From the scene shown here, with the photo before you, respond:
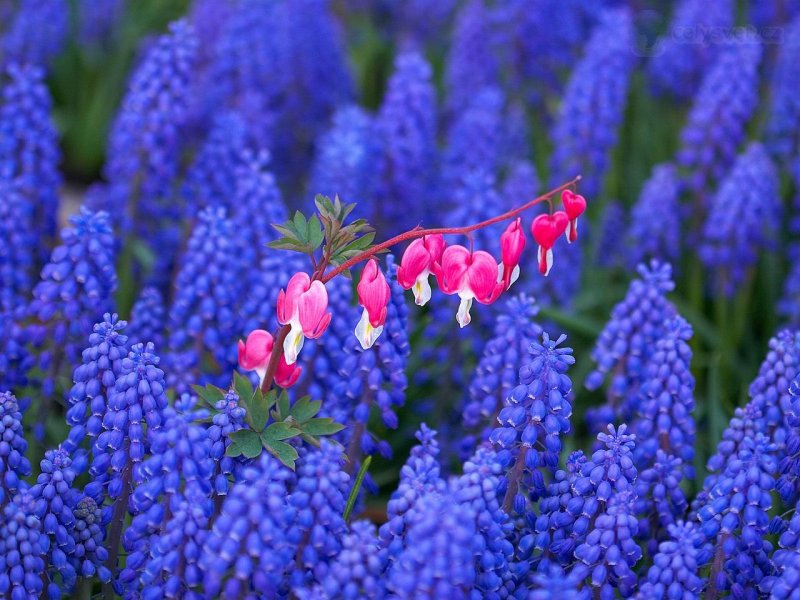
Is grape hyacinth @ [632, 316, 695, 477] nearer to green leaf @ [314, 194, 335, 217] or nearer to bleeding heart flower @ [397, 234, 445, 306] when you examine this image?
bleeding heart flower @ [397, 234, 445, 306]

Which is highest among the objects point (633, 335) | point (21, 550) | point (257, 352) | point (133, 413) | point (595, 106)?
point (595, 106)

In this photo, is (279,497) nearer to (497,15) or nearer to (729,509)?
(729,509)

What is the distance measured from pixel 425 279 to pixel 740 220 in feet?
11.1

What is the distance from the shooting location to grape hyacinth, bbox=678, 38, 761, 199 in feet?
20.8

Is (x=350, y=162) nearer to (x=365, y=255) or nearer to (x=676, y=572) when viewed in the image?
(x=365, y=255)

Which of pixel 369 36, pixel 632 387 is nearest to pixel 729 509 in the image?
pixel 632 387

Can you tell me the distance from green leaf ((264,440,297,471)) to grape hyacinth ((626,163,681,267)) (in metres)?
3.62

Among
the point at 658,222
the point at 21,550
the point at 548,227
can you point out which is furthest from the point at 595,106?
the point at 21,550

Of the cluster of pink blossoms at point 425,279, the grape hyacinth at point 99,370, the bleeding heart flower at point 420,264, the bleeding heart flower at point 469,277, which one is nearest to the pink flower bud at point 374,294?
the cluster of pink blossoms at point 425,279

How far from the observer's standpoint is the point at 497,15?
7754 mm

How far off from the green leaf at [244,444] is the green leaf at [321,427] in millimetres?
195

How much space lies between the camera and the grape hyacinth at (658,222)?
629cm

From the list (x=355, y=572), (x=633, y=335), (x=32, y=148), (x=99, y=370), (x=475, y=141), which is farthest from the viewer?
(x=475, y=141)

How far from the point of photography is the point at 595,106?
21.5 ft
